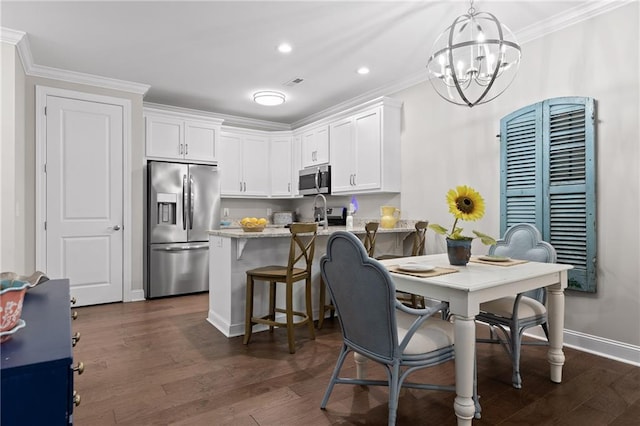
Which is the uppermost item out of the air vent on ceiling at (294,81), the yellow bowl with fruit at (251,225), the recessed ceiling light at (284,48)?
the recessed ceiling light at (284,48)

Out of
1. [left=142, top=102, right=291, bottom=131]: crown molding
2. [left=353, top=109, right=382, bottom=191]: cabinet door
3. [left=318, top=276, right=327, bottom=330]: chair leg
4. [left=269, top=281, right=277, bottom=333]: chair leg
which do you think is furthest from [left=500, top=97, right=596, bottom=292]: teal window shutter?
[left=142, top=102, right=291, bottom=131]: crown molding

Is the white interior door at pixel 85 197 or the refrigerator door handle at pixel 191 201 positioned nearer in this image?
the white interior door at pixel 85 197

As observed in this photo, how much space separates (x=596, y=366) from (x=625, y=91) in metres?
1.97

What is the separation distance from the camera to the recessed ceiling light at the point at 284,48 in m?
3.45

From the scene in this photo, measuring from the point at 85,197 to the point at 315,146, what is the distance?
9.86 ft

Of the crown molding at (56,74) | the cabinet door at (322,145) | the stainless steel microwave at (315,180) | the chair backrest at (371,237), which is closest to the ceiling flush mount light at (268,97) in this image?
the cabinet door at (322,145)

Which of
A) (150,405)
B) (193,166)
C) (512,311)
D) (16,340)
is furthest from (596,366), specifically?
(193,166)

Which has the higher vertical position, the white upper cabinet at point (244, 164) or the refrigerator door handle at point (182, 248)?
the white upper cabinet at point (244, 164)

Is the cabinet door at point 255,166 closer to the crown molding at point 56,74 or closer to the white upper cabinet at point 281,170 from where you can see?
the white upper cabinet at point 281,170

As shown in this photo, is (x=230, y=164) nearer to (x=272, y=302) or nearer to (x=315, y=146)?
(x=315, y=146)

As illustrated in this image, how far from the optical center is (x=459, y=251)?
7.43 feet

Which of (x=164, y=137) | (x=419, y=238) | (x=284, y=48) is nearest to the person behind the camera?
(x=284, y=48)

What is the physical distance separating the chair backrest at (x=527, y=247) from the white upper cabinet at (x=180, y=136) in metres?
3.96

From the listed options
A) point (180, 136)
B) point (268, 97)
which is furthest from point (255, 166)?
point (268, 97)
